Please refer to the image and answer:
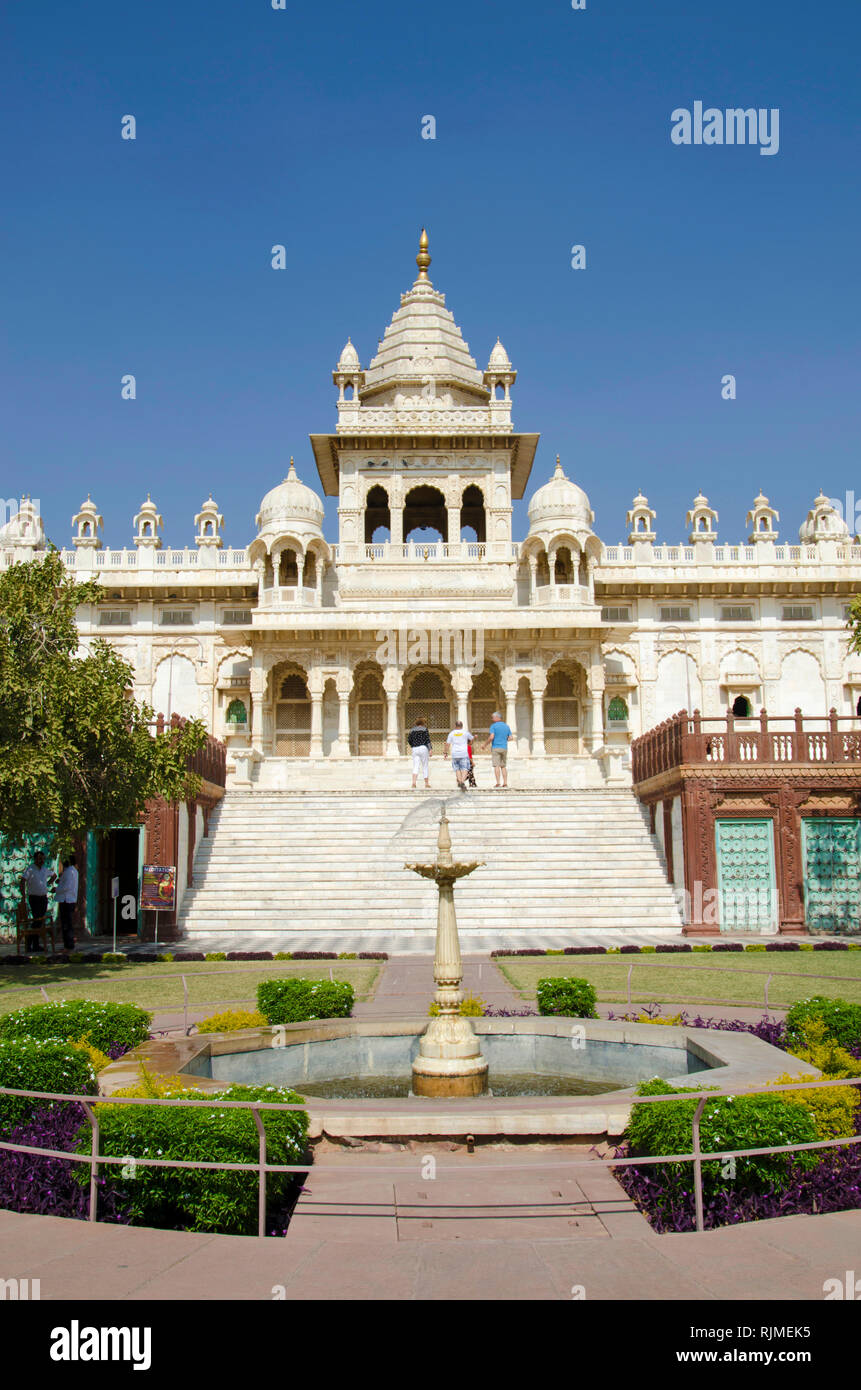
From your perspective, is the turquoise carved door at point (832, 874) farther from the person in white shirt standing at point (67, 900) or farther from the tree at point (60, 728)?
the person in white shirt standing at point (67, 900)

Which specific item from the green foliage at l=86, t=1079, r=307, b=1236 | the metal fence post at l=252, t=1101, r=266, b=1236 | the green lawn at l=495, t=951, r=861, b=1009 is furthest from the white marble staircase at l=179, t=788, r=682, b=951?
the metal fence post at l=252, t=1101, r=266, b=1236

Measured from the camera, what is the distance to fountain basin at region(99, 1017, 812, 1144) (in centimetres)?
694

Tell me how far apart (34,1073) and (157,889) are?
12.9 meters

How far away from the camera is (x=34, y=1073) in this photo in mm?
7184

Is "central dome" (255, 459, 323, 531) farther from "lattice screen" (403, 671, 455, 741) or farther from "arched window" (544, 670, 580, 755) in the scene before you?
"arched window" (544, 670, 580, 755)

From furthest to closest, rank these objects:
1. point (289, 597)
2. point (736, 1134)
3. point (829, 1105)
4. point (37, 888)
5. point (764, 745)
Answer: point (289, 597) < point (764, 745) < point (37, 888) < point (829, 1105) < point (736, 1134)

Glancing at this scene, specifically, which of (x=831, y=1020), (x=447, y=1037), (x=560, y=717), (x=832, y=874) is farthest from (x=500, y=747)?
(x=447, y=1037)

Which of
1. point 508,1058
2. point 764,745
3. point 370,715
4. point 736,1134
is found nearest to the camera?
point 736,1134

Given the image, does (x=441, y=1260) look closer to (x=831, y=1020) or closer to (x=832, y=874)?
(x=831, y=1020)

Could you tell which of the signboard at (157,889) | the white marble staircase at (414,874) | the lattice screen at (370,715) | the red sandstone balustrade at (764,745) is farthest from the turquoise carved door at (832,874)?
the lattice screen at (370,715)

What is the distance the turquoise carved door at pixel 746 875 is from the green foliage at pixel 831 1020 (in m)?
12.3

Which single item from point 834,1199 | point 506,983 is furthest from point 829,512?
point 834,1199

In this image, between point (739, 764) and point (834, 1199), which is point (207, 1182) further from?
point (739, 764)

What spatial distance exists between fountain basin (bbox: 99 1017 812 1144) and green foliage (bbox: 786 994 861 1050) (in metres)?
0.49
